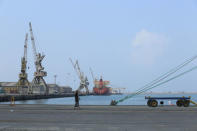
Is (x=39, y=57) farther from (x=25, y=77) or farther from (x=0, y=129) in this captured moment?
(x=0, y=129)

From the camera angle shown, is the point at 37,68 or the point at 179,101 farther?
the point at 37,68

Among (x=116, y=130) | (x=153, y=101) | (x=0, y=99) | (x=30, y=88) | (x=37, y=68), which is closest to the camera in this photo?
(x=116, y=130)

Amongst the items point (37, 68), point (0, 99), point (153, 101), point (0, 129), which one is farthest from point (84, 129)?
point (37, 68)

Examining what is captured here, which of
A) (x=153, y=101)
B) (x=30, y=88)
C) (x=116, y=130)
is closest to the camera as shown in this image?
(x=116, y=130)

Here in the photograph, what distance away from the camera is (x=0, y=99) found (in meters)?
97.2

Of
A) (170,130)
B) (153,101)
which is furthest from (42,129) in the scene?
(153,101)

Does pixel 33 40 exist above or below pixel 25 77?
above

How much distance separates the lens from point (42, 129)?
14.0m

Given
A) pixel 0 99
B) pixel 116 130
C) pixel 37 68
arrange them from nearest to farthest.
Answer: pixel 116 130 → pixel 0 99 → pixel 37 68

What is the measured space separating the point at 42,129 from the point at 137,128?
4.60 metres

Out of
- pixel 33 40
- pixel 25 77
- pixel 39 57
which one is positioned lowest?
pixel 25 77

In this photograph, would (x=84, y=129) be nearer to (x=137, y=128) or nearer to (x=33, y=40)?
(x=137, y=128)

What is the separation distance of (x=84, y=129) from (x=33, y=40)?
545ft

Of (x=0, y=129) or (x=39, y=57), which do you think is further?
(x=39, y=57)
